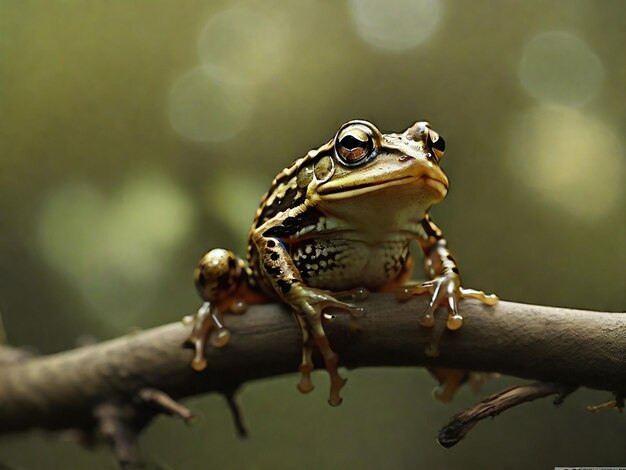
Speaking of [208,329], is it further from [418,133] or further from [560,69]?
[560,69]

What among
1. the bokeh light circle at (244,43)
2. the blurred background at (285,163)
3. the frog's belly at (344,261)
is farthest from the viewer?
the bokeh light circle at (244,43)

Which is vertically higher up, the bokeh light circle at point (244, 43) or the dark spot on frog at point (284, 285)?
the bokeh light circle at point (244, 43)

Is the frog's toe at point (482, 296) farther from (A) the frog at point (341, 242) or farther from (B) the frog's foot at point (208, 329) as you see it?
(B) the frog's foot at point (208, 329)

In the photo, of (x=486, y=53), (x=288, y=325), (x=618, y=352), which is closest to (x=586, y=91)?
(x=486, y=53)

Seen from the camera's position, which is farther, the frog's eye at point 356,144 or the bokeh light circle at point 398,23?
the bokeh light circle at point 398,23

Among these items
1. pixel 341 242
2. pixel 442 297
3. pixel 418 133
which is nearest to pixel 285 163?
pixel 341 242

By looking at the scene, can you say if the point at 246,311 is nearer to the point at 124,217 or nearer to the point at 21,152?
the point at 124,217

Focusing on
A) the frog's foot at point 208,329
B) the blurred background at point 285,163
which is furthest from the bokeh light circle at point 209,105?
the frog's foot at point 208,329
